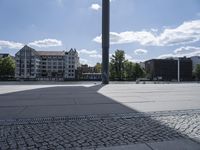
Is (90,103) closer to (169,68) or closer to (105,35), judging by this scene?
(105,35)

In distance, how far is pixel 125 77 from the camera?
63.7m

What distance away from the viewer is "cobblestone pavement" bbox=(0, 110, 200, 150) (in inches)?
186

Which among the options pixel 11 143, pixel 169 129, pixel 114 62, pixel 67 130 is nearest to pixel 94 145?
pixel 67 130

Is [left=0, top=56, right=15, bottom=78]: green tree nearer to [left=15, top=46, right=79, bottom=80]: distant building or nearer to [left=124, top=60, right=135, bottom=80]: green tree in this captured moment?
[left=15, top=46, right=79, bottom=80]: distant building

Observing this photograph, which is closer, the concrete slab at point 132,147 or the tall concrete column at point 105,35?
the concrete slab at point 132,147

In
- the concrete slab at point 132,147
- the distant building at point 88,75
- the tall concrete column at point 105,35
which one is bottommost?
the concrete slab at point 132,147

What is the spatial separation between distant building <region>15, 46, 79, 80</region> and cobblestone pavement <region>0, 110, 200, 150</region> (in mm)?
104781

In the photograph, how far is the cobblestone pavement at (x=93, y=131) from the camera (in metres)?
4.72

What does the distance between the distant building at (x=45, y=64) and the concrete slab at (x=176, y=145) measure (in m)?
107

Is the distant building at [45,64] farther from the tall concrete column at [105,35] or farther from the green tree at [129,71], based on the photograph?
the tall concrete column at [105,35]

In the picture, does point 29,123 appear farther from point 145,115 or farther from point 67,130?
point 145,115

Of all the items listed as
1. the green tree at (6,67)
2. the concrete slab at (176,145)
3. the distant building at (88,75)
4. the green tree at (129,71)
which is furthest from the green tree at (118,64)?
the concrete slab at (176,145)

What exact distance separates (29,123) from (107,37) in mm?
28093

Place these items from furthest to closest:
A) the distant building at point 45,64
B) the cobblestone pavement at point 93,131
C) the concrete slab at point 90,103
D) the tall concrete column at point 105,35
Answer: the distant building at point 45,64 → the tall concrete column at point 105,35 → the concrete slab at point 90,103 → the cobblestone pavement at point 93,131
